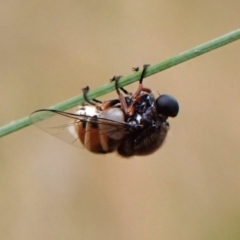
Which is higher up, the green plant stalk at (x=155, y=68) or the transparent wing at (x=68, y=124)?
the transparent wing at (x=68, y=124)

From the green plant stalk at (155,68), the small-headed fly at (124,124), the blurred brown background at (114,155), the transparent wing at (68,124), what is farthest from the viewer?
the blurred brown background at (114,155)

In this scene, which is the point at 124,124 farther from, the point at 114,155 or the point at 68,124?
the point at 114,155

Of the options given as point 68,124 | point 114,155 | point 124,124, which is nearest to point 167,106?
point 124,124

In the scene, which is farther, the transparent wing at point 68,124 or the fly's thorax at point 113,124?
the fly's thorax at point 113,124

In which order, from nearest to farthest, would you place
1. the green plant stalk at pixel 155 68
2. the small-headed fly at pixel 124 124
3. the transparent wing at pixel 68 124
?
the green plant stalk at pixel 155 68, the transparent wing at pixel 68 124, the small-headed fly at pixel 124 124

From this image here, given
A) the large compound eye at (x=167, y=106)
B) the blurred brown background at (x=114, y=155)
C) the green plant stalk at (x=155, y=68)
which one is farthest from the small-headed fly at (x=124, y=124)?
the blurred brown background at (x=114, y=155)

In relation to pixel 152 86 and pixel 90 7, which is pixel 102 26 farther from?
pixel 152 86

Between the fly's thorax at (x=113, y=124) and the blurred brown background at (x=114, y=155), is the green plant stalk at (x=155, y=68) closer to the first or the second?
the fly's thorax at (x=113, y=124)

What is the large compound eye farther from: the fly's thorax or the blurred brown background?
the blurred brown background

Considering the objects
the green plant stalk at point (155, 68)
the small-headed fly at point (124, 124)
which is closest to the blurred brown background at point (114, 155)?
the small-headed fly at point (124, 124)
